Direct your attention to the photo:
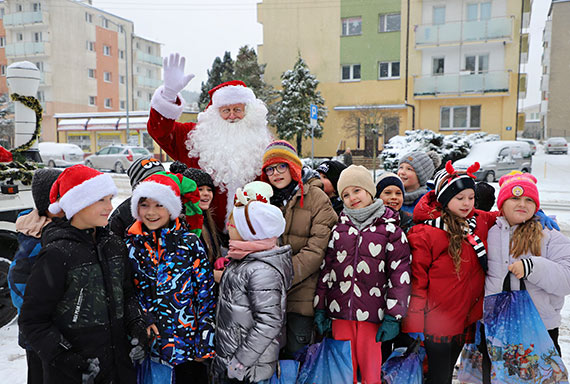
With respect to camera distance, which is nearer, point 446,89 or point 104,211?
point 104,211

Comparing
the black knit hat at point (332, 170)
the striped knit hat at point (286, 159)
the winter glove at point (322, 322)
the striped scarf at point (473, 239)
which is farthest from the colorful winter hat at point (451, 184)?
the black knit hat at point (332, 170)

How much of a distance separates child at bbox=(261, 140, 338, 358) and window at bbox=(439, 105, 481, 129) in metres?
24.5

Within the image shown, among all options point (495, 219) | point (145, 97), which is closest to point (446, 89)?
point (495, 219)

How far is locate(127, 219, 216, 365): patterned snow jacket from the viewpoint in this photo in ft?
7.80

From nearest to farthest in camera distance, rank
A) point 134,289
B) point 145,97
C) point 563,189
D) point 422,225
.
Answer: point 134,289, point 422,225, point 563,189, point 145,97

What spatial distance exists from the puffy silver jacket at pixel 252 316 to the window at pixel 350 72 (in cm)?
2621

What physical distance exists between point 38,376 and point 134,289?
0.89 m

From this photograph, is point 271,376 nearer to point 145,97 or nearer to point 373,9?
point 373,9

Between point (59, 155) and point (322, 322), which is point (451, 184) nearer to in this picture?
point (322, 322)

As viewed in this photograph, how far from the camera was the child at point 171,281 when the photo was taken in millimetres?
2383

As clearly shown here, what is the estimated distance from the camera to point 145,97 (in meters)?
50.2

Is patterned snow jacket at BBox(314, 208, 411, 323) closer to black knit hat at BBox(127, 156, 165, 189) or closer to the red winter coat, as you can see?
the red winter coat

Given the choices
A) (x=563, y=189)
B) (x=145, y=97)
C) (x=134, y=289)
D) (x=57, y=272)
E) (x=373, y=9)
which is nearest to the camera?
(x=57, y=272)

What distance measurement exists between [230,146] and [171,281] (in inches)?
59.6
